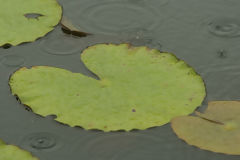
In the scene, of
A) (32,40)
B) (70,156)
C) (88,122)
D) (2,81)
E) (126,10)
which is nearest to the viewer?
(70,156)

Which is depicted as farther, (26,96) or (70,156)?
(26,96)

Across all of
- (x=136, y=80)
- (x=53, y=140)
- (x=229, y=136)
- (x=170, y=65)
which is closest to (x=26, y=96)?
(x=53, y=140)

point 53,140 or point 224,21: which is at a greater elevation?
point 224,21

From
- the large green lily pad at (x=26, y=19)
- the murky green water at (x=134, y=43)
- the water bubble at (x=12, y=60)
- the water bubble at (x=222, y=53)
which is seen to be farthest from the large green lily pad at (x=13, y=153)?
the water bubble at (x=222, y=53)

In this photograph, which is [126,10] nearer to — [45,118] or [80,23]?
[80,23]

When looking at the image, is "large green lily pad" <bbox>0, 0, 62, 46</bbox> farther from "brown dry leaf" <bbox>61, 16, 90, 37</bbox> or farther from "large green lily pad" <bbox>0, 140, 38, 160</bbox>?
"large green lily pad" <bbox>0, 140, 38, 160</bbox>

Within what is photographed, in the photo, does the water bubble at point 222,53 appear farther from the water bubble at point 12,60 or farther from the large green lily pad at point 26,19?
the water bubble at point 12,60

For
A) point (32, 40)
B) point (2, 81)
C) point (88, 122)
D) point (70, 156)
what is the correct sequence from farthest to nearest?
point (32, 40)
point (2, 81)
point (88, 122)
point (70, 156)
